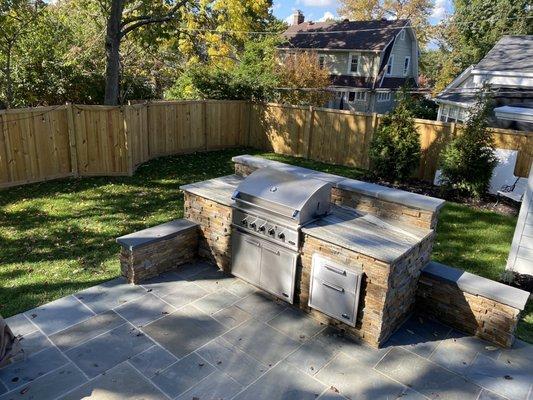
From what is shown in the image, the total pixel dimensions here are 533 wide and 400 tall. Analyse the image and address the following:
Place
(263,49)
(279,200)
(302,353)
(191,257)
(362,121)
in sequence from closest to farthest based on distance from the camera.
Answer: (302,353)
(279,200)
(191,257)
(362,121)
(263,49)

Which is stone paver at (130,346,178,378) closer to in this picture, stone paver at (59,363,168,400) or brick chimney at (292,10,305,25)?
stone paver at (59,363,168,400)

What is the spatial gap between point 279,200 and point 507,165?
22.9 ft

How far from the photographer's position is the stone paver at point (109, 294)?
480 cm

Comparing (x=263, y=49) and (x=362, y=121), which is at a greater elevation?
(x=263, y=49)

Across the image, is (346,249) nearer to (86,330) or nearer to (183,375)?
(183,375)

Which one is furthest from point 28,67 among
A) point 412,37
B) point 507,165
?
point 412,37

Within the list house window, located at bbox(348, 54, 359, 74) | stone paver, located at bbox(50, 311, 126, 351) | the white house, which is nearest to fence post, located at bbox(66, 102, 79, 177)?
stone paver, located at bbox(50, 311, 126, 351)

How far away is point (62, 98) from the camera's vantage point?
11336mm

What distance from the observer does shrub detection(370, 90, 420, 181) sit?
9945mm

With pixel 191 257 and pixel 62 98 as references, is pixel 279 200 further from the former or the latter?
pixel 62 98

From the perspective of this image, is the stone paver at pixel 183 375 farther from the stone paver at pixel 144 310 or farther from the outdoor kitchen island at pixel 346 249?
the outdoor kitchen island at pixel 346 249

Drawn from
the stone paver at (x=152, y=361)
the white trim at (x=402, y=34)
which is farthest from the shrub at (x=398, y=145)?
the white trim at (x=402, y=34)

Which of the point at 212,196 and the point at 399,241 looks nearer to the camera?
the point at 399,241

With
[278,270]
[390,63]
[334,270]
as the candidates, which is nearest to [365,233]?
[334,270]
